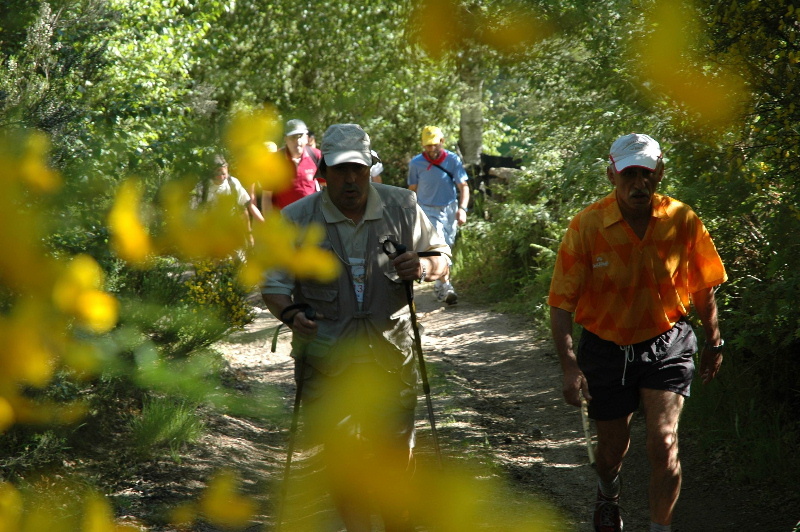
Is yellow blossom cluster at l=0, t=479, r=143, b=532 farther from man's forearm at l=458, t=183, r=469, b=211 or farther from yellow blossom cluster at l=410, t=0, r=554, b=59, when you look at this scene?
man's forearm at l=458, t=183, r=469, b=211

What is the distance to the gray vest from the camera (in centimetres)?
364

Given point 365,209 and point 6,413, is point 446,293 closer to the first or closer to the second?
point 365,209

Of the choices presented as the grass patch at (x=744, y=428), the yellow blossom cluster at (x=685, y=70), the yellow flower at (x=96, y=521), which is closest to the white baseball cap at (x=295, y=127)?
the yellow flower at (x=96, y=521)

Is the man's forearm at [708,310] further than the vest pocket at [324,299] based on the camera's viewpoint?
Yes

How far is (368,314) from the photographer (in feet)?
12.3

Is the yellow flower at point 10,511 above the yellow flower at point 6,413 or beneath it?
beneath

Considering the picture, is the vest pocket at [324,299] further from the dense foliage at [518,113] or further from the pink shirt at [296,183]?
the dense foliage at [518,113]

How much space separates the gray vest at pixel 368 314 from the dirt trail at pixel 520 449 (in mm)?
231

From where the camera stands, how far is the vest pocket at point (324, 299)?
11.6ft

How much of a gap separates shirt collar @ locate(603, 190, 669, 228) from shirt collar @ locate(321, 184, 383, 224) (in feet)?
3.59

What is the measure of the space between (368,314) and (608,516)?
5.49 ft

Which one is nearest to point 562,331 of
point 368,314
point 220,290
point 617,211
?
point 617,211

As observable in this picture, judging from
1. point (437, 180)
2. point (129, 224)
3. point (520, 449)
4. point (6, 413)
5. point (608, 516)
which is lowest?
point (520, 449)

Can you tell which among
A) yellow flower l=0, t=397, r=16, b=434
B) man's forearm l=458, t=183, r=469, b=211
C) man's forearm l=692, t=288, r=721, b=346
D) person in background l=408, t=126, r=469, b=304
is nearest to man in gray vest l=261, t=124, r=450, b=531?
man's forearm l=692, t=288, r=721, b=346
